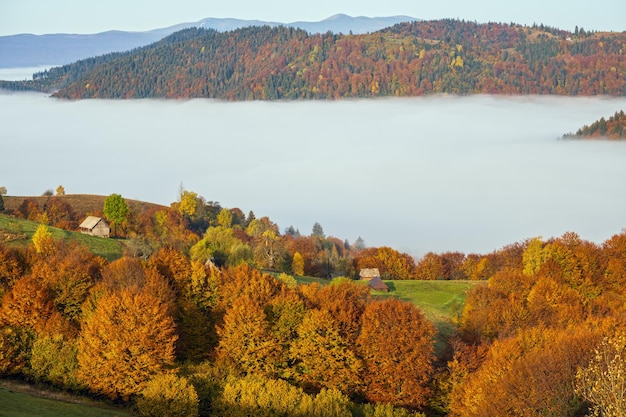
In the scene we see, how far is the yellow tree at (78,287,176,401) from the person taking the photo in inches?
1928

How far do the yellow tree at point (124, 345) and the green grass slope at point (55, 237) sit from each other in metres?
35.3

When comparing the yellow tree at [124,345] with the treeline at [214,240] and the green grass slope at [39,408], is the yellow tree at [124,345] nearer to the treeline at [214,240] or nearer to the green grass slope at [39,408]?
the green grass slope at [39,408]

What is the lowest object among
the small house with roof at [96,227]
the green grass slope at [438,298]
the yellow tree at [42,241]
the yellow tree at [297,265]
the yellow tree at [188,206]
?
the yellow tree at [297,265]

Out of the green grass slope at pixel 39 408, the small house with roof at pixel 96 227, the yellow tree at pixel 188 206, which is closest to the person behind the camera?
the green grass slope at pixel 39 408

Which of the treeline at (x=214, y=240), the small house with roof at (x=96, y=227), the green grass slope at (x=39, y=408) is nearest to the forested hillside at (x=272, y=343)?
the green grass slope at (x=39, y=408)

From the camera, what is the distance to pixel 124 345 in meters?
50.0

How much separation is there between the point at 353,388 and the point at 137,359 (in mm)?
15988

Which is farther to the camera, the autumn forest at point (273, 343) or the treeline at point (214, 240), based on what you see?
the treeline at point (214, 240)

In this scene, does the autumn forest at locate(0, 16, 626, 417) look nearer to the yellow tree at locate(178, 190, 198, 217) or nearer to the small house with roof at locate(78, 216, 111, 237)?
the small house with roof at locate(78, 216, 111, 237)

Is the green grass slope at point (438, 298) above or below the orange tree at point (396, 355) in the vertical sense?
below

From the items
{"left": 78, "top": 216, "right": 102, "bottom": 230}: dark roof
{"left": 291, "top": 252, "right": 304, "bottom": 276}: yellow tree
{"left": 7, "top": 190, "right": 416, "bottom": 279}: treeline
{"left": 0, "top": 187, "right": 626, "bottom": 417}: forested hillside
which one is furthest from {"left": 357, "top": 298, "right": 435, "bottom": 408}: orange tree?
{"left": 78, "top": 216, "right": 102, "bottom": 230}: dark roof

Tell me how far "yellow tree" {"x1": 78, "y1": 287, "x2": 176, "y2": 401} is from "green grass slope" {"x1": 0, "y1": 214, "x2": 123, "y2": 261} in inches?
1391

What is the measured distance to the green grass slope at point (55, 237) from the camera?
85.7m

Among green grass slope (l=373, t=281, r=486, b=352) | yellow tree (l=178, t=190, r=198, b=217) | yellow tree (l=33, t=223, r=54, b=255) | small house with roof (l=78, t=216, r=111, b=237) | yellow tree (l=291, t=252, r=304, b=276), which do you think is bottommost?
yellow tree (l=291, t=252, r=304, b=276)
